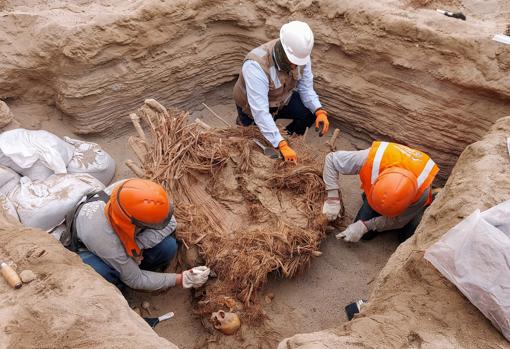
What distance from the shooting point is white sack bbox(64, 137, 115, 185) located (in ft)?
14.0

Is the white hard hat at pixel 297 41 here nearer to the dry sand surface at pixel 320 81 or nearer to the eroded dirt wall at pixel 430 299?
the dry sand surface at pixel 320 81

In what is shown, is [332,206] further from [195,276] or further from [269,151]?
[195,276]

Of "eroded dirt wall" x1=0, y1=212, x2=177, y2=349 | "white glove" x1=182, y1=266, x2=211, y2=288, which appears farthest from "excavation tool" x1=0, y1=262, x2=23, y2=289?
"white glove" x1=182, y1=266, x2=211, y2=288

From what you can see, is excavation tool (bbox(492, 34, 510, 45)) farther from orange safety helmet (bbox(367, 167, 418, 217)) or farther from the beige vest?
the beige vest

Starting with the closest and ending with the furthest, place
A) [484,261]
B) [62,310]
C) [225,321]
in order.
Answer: [484,261] < [62,310] < [225,321]

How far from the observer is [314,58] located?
16.8ft

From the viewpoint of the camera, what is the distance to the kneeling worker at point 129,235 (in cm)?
285

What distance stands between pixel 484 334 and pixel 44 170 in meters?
3.75

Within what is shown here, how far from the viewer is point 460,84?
13.5 ft

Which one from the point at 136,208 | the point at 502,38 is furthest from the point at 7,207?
the point at 502,38

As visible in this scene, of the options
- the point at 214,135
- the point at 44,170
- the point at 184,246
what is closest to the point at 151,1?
the point at 214,135

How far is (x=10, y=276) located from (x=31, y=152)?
1824 millimetres

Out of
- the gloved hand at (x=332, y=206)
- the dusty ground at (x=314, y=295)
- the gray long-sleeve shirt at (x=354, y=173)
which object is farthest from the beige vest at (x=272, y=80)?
the dusty ground at (x=314, y=295)

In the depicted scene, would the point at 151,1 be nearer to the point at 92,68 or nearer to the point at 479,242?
the point at 92,68
